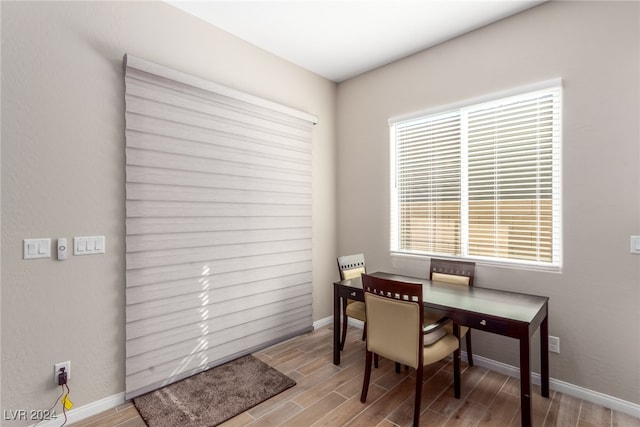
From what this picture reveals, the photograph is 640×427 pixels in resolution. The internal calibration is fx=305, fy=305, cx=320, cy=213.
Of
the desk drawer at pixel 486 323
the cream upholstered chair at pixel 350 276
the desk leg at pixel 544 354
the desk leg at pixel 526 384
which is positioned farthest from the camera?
the cream upholstered chair at pixel 350 276

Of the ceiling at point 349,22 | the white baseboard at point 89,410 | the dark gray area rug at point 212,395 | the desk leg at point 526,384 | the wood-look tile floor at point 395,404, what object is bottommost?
the wood-look tile floor at point 395,404

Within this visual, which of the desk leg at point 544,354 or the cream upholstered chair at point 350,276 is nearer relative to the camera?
the desk leg at point 544,354

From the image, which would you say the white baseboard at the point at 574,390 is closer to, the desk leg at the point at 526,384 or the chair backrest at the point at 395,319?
the desk leg at the point at 526,384

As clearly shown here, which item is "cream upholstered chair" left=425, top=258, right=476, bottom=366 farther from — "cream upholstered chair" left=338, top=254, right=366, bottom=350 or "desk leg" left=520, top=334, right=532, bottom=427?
"desk leg" left=520, top=334, right=532, bottom=427

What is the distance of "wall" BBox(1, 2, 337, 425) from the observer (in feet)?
5.87

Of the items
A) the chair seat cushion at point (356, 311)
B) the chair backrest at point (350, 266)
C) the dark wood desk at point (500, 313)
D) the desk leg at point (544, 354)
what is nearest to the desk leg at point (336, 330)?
the dark wood desk at point (500, 313)

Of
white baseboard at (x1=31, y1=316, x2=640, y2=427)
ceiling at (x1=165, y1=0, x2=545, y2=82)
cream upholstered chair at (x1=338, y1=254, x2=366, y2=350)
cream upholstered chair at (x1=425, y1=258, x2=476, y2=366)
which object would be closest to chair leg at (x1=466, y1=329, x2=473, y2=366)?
cream upholstered chair at (x1=425, y1=258, x2=476, y2=366)

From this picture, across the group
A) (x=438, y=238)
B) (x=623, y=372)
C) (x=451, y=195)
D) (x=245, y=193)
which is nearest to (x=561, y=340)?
(x=623, y=372)

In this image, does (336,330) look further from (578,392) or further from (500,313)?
(578,392)

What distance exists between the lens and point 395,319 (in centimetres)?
200

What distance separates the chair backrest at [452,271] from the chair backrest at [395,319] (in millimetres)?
1019

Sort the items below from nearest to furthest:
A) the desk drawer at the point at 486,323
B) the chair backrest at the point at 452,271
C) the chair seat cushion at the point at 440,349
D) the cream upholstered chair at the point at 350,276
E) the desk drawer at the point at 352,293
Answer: the desk drawer at the point at 486,323
the chair seat cushion at the point at 440,349
the desk drawer at the point at 352,293
the chair backrest at the point at 452,271
the cream upholstered chair at the point at 350,276

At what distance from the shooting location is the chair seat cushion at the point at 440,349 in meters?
1.96

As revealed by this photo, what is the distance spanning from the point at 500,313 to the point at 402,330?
24.6 inches
